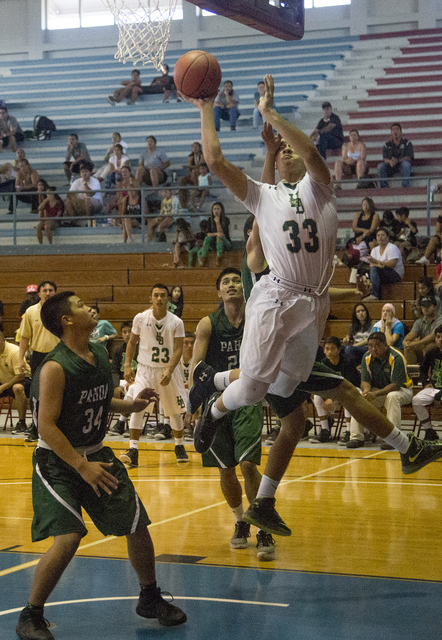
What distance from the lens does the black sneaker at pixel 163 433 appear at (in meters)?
10.2

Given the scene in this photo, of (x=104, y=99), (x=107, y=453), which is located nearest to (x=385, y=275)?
(x=107, y=453)

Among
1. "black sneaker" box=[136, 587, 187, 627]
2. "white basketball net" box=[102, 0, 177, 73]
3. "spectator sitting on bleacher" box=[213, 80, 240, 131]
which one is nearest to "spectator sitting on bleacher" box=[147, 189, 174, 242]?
"white basketball net" box=[102, 0, 177, 73]

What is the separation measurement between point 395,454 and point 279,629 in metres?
5.53

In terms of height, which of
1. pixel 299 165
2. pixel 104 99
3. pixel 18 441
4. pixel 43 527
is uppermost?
pixel 104 99

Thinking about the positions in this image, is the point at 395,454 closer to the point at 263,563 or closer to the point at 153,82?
the point at 263,563

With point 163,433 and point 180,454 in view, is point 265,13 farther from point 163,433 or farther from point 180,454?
point 163,433

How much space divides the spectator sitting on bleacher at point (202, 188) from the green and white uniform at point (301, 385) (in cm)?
928

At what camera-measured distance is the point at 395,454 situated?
8.72 m

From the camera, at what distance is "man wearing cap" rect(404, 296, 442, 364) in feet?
34.3

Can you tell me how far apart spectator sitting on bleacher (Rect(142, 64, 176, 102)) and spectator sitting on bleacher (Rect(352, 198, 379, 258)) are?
7315 mm

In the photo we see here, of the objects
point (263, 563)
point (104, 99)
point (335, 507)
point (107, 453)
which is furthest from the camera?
point (104, 99)

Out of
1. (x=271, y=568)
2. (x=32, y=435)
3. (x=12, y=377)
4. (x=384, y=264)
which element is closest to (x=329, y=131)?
(x=384, y=264)

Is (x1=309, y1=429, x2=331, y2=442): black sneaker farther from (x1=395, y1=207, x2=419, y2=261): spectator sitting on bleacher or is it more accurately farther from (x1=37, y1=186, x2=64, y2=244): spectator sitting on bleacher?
(x1=37, y1=186, x2=64, y2=244): spectator sitting on bleacher

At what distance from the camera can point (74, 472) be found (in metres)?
3.51
